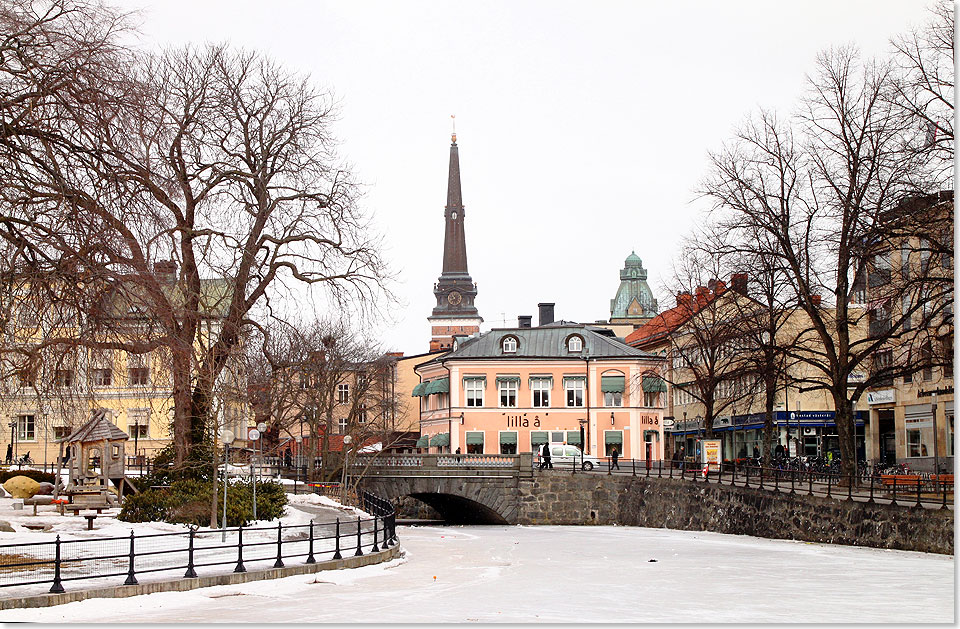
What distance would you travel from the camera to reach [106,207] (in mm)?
18578

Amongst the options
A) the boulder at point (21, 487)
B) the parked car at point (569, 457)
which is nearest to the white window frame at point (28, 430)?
the parked car at point (569, 457)

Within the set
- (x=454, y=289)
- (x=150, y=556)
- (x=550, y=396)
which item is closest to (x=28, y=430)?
(x=550, y=396)

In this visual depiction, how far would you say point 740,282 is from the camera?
44.8 m

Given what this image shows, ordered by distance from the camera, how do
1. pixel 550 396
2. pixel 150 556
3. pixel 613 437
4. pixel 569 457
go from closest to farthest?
pixel 150 556 < pixel 569 457 < pixel 613 437 < pixel 550 396

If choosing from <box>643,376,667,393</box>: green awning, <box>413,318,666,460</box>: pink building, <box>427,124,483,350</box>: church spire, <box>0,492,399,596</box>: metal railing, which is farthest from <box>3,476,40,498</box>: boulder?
<box>427,124,483,350</box>: church spire

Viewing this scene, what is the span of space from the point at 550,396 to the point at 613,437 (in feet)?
16.5

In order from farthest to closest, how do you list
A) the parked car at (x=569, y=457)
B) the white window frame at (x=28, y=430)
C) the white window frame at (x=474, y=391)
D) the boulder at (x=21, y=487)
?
the white window frame at (x=474, y=391) → the white window frame at (x=28, y=430) → the parked car at (x=569, y=457) → the boulder at (x=21, y=487)

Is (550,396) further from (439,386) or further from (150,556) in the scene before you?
(150,556)

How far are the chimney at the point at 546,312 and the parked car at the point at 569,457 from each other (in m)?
33.3

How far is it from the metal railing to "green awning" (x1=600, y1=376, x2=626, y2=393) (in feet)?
163

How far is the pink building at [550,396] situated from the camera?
80.9 meters

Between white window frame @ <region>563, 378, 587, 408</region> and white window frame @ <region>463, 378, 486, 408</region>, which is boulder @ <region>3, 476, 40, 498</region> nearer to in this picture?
white window frame @ <region>463, 378, 486, 408</region>

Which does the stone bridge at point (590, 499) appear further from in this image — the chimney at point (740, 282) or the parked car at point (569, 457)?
the chimney at point (740, 282)

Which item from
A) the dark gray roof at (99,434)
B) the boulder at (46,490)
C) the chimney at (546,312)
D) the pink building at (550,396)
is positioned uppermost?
the chimney at (546,312)
